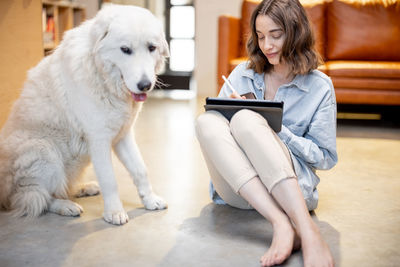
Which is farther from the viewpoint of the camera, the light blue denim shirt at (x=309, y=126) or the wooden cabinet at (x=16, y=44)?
Answer: the wooden cabinet at (x=16, y=44)

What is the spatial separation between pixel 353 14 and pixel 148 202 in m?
3.06

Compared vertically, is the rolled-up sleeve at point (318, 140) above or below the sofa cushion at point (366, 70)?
below

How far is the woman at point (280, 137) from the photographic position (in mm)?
1375

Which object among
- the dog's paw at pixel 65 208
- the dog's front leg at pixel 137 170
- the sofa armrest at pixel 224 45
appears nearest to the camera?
the dog's paw at pixel 65 208

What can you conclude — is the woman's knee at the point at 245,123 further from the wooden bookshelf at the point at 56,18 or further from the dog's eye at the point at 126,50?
the wooden bookshelf at the point at 56,18

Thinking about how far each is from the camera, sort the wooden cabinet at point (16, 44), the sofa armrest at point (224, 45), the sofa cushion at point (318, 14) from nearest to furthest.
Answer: the wooden cabinet at point (16, 44) < the sofa armrest at point (224, 45) < the sofa cushion at point (318, 14)

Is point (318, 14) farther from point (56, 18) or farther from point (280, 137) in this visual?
point (280, 137)

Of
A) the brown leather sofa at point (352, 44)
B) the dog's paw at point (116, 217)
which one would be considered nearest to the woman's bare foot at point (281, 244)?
the dog's paw at point (116, 217)

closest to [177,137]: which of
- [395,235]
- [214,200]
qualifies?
[214,200]

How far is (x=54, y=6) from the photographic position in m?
4.07

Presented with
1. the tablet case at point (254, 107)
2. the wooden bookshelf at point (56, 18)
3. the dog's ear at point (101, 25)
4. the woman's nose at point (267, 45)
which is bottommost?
the tablet case at point (254, 107)

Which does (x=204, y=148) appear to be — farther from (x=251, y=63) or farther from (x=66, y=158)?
(x=66, y=158)

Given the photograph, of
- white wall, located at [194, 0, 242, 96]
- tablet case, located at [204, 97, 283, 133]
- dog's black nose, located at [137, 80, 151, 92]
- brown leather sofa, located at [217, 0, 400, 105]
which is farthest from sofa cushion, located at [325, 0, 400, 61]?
dog's black nose, located at [137, 80, 151, 92]

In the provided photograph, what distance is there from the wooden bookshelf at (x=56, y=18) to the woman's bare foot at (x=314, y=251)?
10.3 ft
